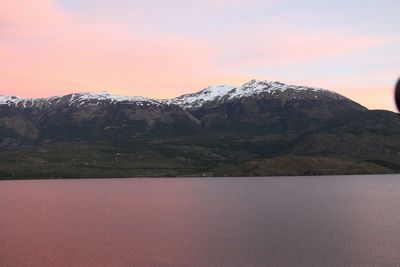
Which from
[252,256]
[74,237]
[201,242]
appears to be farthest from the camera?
[74,237]

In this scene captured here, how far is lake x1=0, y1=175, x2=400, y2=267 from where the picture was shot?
66562mm

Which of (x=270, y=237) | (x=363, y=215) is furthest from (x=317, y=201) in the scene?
(x=270, y=237)

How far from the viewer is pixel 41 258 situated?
69.1m

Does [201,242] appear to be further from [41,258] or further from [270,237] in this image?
[41,258]

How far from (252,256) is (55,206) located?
96.2m

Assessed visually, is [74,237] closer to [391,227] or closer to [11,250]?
[11,250]

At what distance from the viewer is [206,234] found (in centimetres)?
→ 8731

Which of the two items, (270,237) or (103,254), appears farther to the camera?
(270,237)

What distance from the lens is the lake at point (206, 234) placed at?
66562mm

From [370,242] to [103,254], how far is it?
38.0m

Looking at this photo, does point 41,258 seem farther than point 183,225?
No

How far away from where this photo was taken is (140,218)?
115 m

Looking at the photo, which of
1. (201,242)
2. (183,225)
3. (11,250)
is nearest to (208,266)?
(201,242)

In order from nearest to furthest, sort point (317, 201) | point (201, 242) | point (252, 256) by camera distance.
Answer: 1. point (252, 256)
2. point (201, 242)
3. point (317, 201)
